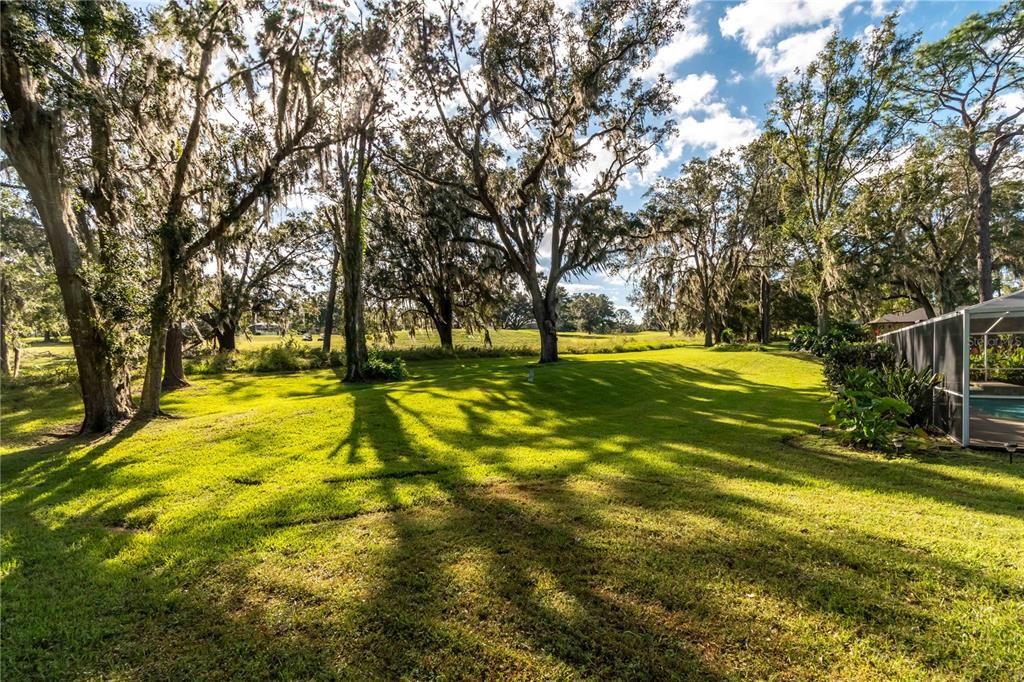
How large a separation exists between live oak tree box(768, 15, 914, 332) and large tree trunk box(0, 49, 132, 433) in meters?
24.6

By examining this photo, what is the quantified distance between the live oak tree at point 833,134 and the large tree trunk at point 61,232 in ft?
80.6

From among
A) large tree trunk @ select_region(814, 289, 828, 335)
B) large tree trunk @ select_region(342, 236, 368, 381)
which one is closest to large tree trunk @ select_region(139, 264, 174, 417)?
large tree trunk @ select_region(342, 236, 368, 381)

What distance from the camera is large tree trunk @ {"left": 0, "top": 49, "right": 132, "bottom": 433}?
6262 mm

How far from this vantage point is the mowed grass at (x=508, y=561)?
2332 mm

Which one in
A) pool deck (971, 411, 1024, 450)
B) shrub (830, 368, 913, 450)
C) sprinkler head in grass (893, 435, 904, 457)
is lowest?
pool deck (971, 411, 1024, 450)

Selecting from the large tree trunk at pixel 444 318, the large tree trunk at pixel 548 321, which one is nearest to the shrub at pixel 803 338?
the large tree trunk at pixel 548 321

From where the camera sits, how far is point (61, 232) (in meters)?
6.84

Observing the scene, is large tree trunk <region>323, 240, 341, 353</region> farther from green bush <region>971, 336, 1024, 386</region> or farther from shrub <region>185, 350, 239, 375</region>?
green bush <region>971, 336, 1024, 386</region>

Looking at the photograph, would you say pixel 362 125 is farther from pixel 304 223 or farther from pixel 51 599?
pixel 304 223

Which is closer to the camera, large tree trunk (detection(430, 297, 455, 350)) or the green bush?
the green bush

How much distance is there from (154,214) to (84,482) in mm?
5863

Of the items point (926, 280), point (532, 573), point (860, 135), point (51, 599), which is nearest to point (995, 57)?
point (860, 135)

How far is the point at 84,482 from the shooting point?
531 centimetres

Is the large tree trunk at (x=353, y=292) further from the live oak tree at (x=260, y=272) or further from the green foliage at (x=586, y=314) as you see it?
the green foliage at (x=586, y=314)
